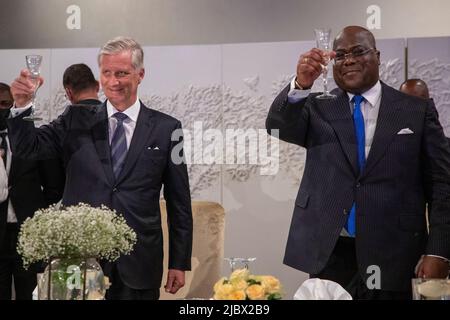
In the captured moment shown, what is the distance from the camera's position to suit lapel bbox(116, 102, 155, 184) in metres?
2.53

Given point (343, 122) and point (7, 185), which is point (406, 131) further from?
point (7, 185)

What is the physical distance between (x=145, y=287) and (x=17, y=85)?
779mm

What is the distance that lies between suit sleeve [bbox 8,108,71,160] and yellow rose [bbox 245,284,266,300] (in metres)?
1.13

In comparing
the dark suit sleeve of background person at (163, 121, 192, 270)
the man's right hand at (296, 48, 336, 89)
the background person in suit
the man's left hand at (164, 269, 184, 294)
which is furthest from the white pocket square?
the background person in suit

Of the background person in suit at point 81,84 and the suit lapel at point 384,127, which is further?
the background person in suit at point 81,84

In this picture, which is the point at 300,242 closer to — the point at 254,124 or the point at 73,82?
the point at 73,82

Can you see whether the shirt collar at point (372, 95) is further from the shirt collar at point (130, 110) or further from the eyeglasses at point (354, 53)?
the shirt collar at point (130, 110)

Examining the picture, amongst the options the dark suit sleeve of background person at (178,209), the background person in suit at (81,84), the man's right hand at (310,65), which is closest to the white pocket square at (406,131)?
the man's right hand at (310,65)

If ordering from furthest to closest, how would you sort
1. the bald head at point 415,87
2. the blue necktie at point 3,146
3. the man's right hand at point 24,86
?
the bald head at point 415,87
the blue necktie at point 3,146
the man's right hand at point 24,86

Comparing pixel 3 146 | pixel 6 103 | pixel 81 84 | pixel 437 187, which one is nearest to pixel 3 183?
pixel 3 146

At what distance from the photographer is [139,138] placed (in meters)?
2.58

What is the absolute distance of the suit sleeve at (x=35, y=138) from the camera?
2451mm

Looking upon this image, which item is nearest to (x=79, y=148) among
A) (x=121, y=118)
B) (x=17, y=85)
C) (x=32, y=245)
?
(x=121, y=118)

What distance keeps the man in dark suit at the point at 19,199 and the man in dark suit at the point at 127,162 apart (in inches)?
42.9
